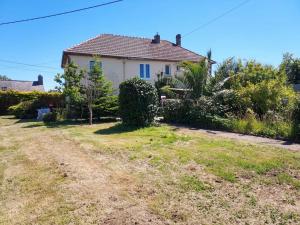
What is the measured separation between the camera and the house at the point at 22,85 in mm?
54844

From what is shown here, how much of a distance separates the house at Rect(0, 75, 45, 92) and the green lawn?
50.9 meters

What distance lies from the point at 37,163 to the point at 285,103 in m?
11.5

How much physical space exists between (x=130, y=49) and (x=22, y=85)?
3620 centimetres

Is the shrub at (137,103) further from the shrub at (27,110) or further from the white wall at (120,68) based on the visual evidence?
the white wall at (120,68)

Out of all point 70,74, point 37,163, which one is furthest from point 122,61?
point 37,163

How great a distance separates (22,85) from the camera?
2258 inches

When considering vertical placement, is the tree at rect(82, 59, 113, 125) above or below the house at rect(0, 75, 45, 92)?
below

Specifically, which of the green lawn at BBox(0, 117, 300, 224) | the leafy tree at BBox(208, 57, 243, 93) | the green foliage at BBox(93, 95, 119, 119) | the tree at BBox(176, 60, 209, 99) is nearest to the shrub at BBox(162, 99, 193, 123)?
the tree at BBox(176, 60, 209, 99)

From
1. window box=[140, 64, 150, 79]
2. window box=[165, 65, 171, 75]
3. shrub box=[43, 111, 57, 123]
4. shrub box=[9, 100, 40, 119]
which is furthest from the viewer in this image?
window box=[165, 65, 171, 75]

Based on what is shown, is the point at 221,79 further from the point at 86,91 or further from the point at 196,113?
the point at 86,91

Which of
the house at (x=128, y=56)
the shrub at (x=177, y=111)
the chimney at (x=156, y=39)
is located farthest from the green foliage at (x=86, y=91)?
the chimney at (x=156, y=39)

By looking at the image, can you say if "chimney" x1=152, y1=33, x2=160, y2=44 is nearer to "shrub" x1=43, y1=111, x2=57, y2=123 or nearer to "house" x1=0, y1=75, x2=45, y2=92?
"shrub" x1=43, y1=111, x2=57, y2=123

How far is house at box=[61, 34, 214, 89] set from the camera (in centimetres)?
2531

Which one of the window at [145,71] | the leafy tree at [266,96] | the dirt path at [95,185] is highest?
the window at [145,71]
